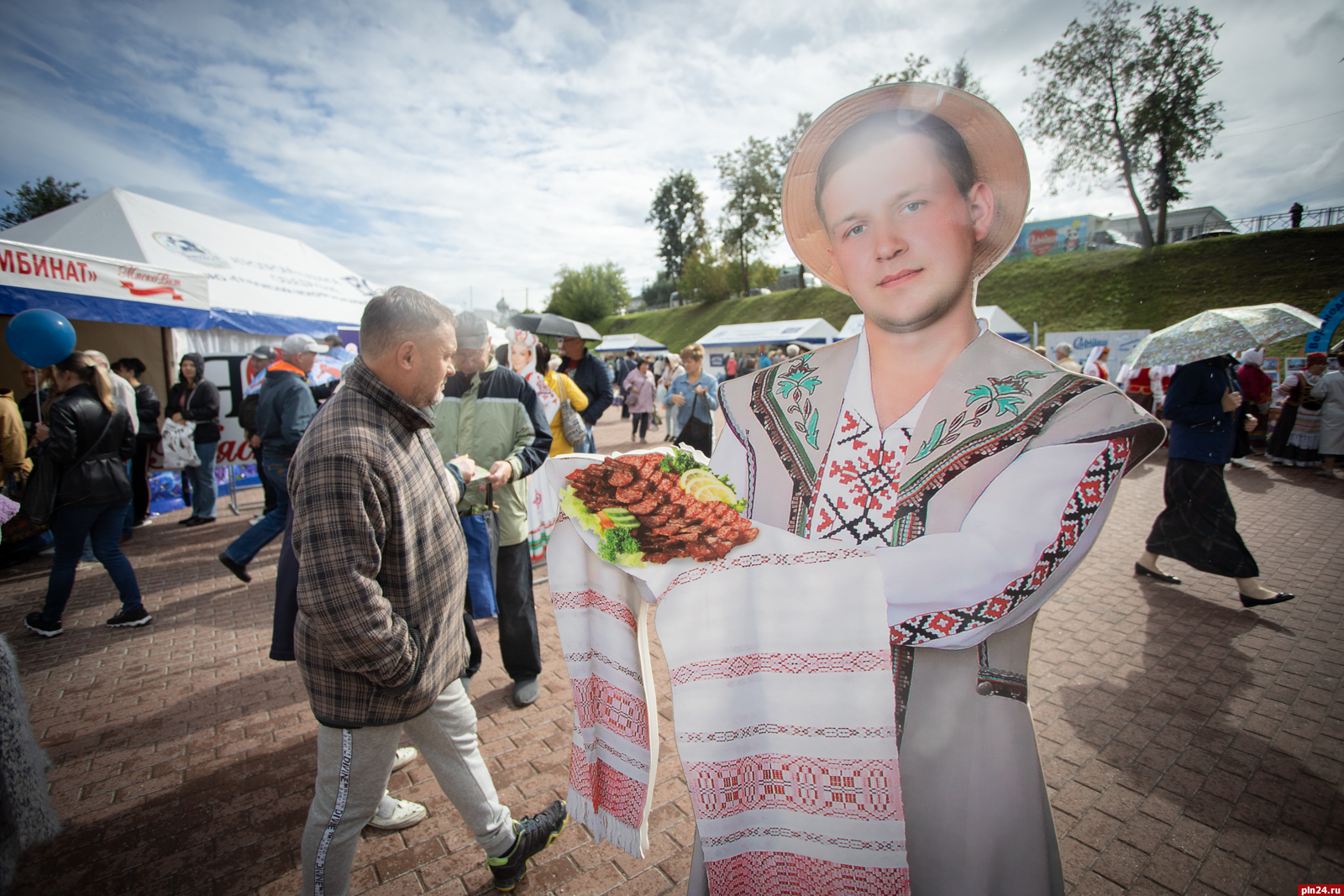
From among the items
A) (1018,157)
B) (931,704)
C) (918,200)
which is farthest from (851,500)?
(1018,157)

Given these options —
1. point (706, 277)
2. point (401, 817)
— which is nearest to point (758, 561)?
point (401, 817)

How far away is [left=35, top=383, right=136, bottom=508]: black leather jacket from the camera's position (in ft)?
14.2

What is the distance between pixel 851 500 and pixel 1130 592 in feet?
18.5

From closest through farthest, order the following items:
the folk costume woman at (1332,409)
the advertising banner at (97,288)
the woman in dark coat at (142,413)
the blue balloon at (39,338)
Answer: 1. the blue balloon at (39,338)
2. the advertising banner at (97,288)
3. the woman in dark coat at (142,413)
4. the folk costume woman at (1332,409)

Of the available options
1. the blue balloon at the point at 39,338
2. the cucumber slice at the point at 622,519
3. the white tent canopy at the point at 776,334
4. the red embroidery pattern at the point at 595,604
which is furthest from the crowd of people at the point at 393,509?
the white tent canopy at the point at 776,334

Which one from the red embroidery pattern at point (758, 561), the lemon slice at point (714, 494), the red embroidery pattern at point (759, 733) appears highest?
the lemon slice at point (714, 494)

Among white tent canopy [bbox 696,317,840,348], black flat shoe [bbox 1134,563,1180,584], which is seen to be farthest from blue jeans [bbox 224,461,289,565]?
white tent canopy [bbox 696,317,840,348]

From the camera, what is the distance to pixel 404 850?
262cm

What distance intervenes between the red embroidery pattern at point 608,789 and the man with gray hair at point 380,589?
0.69m

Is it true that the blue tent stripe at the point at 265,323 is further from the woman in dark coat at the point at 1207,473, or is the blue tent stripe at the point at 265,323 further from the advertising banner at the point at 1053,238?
the advertising banner at the point at 1053,238

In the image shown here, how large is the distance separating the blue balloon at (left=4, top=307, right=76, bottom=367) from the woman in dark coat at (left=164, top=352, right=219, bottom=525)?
3.10 meters

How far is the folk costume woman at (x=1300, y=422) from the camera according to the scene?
9898mm

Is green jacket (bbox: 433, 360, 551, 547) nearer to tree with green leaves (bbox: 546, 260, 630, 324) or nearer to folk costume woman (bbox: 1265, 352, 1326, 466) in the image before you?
folk costume woman (bbox: 1265, 352, 1326, 466)

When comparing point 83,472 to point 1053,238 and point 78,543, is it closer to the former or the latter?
point 78,543
